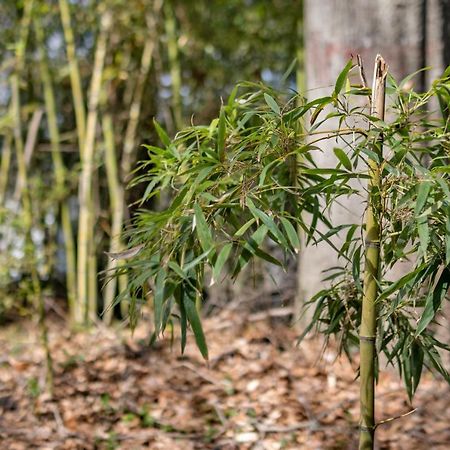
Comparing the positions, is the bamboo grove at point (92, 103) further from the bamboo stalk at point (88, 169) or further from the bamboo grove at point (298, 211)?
the bamboo grove at point (298, 211)

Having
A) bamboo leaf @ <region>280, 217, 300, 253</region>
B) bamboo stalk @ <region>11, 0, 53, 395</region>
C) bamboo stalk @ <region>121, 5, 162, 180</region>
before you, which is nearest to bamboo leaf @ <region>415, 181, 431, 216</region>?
bamboo leaf @ <region>280, 217, 300, 253</region>

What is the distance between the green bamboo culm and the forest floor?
101 cm

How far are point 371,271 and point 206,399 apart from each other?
5.42ft

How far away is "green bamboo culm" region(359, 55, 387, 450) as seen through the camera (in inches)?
65.5

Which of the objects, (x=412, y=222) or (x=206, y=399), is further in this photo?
(x=206, y=399)

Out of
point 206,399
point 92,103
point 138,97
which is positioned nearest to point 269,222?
point 206,399

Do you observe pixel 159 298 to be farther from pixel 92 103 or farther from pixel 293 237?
pixel 92 103

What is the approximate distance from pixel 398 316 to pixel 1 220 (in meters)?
2.14

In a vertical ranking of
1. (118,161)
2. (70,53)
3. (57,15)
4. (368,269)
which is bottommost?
(368,269)

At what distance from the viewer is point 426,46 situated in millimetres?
3184

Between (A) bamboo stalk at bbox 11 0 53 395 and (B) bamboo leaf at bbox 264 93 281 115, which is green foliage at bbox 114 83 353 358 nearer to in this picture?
(B) bamboo leaf at bbox 264 93 281 115

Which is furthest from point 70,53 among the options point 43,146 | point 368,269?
point 368,269

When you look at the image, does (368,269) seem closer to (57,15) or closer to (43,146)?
(57,15)

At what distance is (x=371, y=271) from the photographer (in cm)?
171
